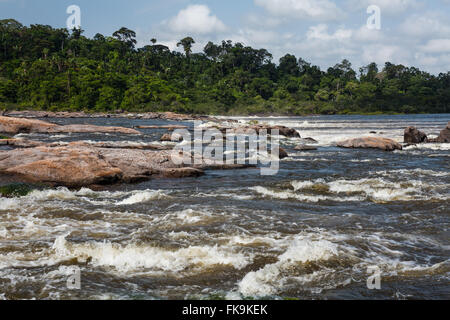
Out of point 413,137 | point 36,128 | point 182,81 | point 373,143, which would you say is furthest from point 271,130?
point 182,81

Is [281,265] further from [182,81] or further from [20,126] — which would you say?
[182,81]

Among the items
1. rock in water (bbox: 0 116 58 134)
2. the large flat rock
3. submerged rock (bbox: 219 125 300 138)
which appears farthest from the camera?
submerged rock (bbox: 219 125 300 138)

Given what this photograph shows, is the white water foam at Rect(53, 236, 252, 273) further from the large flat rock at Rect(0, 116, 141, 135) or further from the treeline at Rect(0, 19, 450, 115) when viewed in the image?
the treeline at Rect(0, 19, 450, 115)

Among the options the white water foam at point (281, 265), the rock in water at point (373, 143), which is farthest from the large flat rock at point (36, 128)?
the white water foam at point (281, 265)

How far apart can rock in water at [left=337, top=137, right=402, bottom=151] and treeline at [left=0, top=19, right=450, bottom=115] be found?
69.0 metres

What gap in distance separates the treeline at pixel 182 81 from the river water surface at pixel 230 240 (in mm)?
79838

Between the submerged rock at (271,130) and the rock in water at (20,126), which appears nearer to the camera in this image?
the rock in water at (20,126)

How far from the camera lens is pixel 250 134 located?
31484mm

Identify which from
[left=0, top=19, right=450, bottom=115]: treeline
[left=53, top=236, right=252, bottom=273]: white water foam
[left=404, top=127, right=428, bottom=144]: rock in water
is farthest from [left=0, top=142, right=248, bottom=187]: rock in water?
[left=0, top=19, right=450, bottom=115]: treeline

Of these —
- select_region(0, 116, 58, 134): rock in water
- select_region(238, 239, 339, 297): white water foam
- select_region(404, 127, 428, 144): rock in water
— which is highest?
select_region(0, 116, 58, 134): rock in water

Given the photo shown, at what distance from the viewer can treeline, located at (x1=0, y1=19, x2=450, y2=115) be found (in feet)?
293

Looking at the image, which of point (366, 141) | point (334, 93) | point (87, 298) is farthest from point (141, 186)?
point (334, 93)

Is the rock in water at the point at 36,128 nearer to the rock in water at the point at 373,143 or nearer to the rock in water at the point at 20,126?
the rock in water at the point at 20,126

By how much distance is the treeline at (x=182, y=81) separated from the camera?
8931 centimetres
